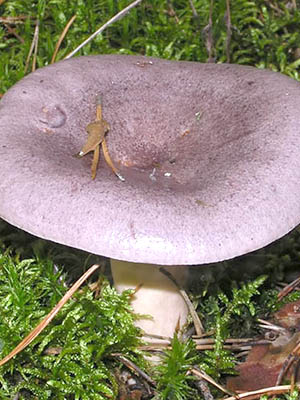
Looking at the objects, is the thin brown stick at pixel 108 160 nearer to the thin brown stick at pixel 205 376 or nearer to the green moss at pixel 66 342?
the green moss at pixel 66 342

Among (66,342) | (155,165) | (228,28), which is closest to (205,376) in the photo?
(66,342)

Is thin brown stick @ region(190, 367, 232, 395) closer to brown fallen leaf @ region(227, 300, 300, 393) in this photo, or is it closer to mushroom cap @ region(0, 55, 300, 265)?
brown fallen leaf @ region(227, 300, 300, 393)

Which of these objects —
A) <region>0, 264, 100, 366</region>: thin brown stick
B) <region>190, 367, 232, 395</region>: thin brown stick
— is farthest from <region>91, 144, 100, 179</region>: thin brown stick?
<region>190, 367, 232, 395</region>: thin brown stick

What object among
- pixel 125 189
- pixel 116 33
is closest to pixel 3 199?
pixel 125 189

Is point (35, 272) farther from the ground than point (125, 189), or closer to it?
closer to it

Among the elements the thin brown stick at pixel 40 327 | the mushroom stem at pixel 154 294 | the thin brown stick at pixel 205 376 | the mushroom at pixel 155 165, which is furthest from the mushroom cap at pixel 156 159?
the thin brown stick at pixel 205 376

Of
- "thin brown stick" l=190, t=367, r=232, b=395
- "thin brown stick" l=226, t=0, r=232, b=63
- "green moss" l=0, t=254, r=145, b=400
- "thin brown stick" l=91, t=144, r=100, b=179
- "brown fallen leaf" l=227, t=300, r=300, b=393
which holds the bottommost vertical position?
"brown fallen leaf" l=227, t=300, r=300, b=393

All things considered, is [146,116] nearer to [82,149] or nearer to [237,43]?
[82,149]

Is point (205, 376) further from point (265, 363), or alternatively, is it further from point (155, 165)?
point (155, 165)
